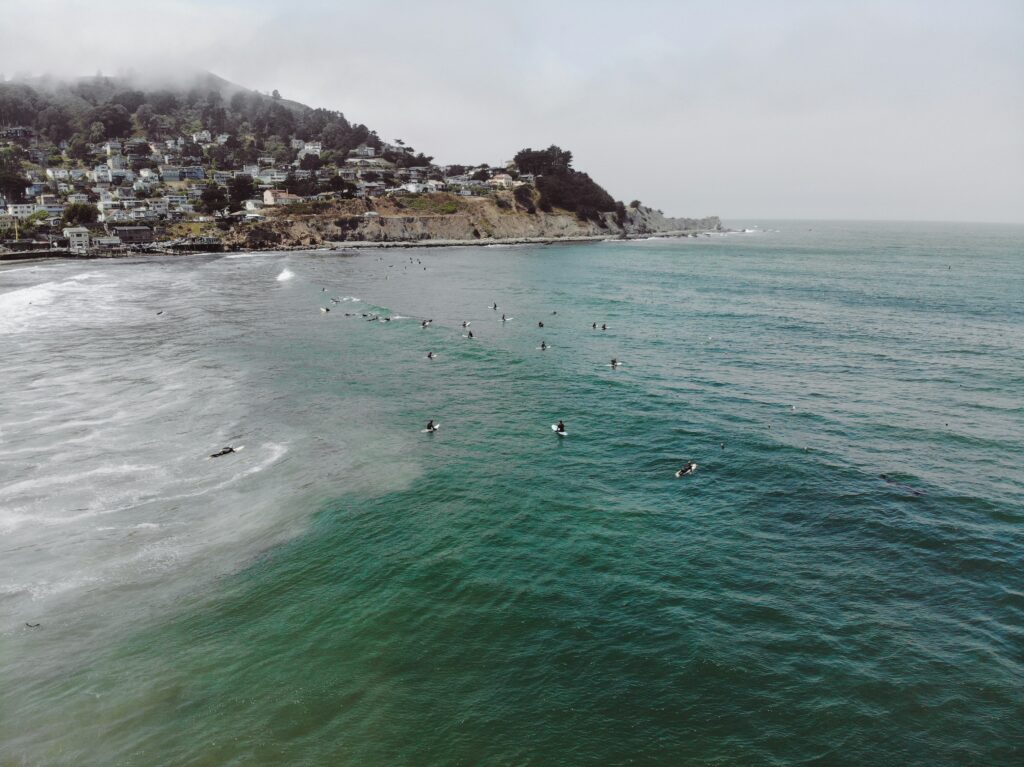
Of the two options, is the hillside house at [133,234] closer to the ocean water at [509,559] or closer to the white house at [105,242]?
the white house at [105,242]

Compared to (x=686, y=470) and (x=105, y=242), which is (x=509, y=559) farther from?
(x=105, y=242)

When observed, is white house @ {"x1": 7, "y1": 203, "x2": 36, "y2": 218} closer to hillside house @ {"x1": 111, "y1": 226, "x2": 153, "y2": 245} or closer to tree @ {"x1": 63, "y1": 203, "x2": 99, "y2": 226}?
tree @ {"x1": 63, "y1": 203, "x2": 99, "y2": 226}

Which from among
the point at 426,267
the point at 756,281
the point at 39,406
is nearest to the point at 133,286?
the point at 426,267

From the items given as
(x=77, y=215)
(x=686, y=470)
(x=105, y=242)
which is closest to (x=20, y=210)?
(x=77, y=215)

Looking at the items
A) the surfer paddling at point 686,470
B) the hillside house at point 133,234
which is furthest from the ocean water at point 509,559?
the hillside house at point 133,234

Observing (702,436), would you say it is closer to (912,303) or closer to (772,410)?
(772,410)

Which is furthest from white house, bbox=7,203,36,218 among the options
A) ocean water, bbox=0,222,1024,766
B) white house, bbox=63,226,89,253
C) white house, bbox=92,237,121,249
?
ocean water, bbox=0,222,1024,766
